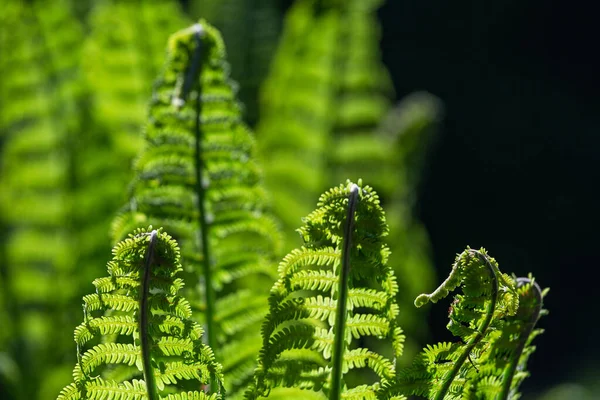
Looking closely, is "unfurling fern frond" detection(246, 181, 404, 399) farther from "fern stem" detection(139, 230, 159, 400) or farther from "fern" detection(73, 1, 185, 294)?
"fern" detection(73, 1, 185, 294)

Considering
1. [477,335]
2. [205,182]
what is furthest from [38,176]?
[477,335]

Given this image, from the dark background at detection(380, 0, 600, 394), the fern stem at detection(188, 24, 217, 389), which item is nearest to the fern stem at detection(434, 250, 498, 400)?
the fern stem at detection(188, 24, 217, 389)

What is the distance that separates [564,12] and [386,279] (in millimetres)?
8532

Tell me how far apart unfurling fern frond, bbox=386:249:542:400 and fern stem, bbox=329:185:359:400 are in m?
0.05

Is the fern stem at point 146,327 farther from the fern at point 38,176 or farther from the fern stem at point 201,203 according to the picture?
the fern at point 38,176

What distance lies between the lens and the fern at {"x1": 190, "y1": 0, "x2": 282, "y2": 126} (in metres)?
2.33

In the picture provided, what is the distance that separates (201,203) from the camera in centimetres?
91

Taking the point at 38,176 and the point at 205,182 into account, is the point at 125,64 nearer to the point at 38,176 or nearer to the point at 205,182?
the point at 38,176

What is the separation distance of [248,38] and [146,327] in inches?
73.7

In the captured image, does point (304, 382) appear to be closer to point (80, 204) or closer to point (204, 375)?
point (204, 375)

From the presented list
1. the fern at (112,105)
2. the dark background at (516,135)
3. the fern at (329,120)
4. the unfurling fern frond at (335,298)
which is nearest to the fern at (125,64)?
the fern at (112,105)

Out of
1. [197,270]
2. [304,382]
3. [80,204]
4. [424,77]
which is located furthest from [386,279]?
[424,77]

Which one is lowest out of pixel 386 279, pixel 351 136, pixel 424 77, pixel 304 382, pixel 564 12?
pixel 304 382

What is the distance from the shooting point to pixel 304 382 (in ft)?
2.32
